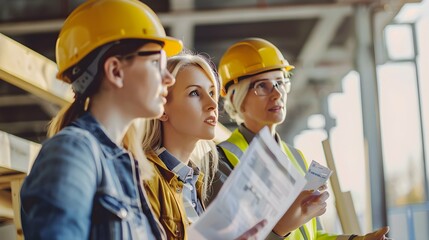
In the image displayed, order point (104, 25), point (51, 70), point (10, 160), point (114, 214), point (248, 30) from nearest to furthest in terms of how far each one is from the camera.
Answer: point (114, 214) → point (104, 25) → point (10, 160) → point (51, 70) → point (248, 30)

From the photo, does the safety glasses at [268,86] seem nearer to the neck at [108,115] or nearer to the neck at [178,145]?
the neck at [178,145]

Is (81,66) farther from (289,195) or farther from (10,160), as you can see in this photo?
(10,160)

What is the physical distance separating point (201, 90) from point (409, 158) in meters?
28.3

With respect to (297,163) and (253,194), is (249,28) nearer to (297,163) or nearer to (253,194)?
(297,163)

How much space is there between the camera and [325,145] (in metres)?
3.91

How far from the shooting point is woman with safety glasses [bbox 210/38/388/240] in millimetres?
3586

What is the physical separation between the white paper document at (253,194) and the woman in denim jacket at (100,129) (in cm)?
16

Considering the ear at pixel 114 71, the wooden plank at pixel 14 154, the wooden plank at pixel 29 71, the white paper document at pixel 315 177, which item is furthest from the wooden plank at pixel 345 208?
the ear at pixel 114 71

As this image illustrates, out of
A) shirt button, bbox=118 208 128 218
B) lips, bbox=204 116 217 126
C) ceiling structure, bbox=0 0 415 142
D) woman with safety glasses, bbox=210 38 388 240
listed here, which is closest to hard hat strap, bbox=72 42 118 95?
shirt button, bbox=118 208 128 218

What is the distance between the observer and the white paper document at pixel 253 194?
1956mm

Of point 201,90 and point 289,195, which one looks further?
point 201,90

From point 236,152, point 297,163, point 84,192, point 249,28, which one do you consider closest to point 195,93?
point 236,152

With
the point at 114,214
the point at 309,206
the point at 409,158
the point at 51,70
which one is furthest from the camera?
the point at 409,158

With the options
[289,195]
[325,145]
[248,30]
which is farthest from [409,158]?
[289,195]
